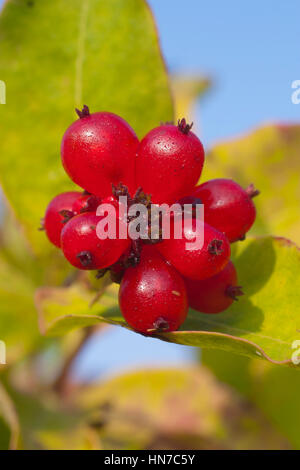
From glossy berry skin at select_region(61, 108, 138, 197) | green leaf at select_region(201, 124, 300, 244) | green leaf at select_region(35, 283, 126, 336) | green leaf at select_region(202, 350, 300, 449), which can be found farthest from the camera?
green leaf at select_region(202, 350, 300, 449)

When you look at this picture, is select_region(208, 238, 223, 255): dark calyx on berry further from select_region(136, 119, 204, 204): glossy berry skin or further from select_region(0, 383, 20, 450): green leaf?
select_region(0, 383, 20, 450): green leaf

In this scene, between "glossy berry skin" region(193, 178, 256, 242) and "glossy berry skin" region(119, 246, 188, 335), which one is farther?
Result: "glossy berry skin" region(193, 178, 256, 242)

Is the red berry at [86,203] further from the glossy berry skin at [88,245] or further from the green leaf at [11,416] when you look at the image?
the green leaf at [11,416]

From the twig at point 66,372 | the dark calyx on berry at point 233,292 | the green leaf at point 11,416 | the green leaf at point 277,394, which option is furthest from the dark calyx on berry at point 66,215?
the green leaf at point 277,394

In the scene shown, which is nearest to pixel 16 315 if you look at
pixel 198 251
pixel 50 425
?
pixel 50 425

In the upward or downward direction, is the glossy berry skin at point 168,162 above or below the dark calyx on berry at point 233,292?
above

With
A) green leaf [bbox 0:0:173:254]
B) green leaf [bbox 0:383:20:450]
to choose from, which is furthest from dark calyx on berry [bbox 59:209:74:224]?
green leaf [bbox 0:383:20:450]

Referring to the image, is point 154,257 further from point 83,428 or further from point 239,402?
point 239,402
